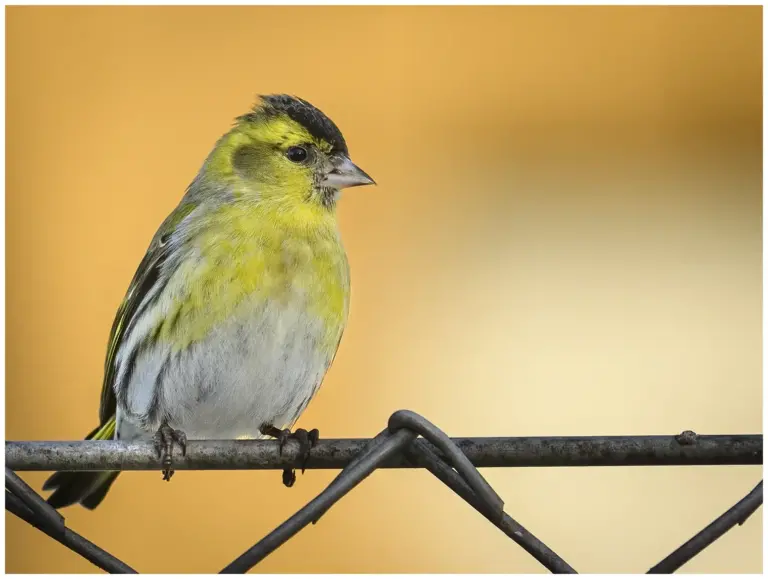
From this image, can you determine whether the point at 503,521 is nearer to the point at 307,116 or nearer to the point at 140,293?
the point at 140,293

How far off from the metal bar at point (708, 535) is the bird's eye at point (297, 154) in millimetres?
1708

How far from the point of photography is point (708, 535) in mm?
1297

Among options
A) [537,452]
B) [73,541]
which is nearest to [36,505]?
[73,541]

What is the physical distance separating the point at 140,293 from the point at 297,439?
1.05 meters

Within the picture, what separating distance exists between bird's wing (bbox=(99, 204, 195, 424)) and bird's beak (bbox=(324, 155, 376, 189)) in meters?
0.36

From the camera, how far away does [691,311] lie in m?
4.11

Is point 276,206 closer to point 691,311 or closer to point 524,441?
point 524,441

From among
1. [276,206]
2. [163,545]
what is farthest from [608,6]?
[163,545]

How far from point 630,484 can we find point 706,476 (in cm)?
29

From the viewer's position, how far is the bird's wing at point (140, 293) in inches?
102

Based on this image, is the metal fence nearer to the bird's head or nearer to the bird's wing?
the bird's wing

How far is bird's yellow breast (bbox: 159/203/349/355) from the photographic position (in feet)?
7.79

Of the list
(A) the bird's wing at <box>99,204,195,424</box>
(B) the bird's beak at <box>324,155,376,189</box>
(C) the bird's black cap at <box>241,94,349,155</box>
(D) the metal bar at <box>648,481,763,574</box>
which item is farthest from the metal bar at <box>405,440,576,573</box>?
(C) the bird's black cap at <box>241,94,349,155</box>

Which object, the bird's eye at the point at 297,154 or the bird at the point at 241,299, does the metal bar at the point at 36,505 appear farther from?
the bird's eye at the point at 297,154
